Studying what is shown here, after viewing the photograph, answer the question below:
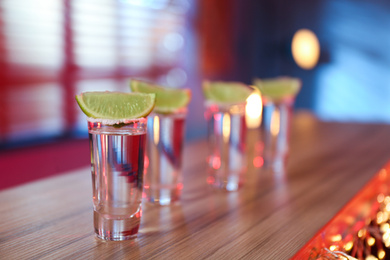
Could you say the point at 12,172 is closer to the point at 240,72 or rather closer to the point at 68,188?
the point at 68,188

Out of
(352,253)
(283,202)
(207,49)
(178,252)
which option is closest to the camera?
(178,252)

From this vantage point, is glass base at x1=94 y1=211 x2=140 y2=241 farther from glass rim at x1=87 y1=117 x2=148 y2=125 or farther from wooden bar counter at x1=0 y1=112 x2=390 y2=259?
glass rim at x1=87 y1=117 x2=148 y2=125

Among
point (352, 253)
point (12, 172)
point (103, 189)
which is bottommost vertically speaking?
point (12, 172)

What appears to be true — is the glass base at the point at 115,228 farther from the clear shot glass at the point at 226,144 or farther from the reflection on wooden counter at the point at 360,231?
the clear shot glass at the point at 226,144

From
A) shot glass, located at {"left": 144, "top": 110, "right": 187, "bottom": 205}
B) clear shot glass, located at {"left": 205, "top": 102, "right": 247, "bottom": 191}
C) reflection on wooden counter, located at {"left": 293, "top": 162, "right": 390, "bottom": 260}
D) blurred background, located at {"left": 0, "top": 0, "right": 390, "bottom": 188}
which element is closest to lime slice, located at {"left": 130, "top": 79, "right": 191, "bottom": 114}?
shot glass, located at {"left": 144, "top": 110, "right": 187, "bottom": 205}

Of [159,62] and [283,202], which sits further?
[159,62]

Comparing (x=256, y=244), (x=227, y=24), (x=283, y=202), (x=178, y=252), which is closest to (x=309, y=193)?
(x=283, y=202)

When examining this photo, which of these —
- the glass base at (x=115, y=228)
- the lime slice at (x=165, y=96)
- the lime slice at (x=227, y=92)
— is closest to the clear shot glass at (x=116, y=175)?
the glass base at (x=115, y=228)
